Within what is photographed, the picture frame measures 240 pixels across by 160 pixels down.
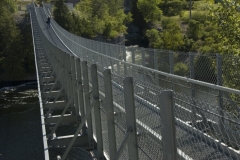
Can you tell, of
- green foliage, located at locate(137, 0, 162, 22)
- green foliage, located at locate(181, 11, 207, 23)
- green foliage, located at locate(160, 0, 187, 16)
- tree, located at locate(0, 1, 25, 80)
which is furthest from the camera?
green foliage, located at locate(160, 0, 187, 16)

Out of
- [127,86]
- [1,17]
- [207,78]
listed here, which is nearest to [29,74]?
[1,17]

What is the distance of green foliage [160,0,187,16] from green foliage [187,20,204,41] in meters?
16.7

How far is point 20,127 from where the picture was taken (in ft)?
89.0

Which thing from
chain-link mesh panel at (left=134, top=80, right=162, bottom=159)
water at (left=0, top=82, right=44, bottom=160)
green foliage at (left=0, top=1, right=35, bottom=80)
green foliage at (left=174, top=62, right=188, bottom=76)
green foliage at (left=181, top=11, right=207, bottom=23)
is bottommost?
water at (left=0, top=82, right=44, bottom=160)

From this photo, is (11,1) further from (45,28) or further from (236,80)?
(236,80)

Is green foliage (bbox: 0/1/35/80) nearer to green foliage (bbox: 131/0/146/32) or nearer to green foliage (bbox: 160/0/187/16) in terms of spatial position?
green foliage (bbox: 131/0/146/32)

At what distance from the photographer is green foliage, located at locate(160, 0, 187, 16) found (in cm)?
7162

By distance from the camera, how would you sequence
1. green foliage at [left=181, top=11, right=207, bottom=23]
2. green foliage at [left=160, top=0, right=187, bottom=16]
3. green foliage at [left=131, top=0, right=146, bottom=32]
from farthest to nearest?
green foliage at [left=160, top=0, right=187, bottom=16] → green foliage at [left=131, top=0, right=146, bottom=32] → green foliage at [left=181, top=11, right=207, bottom=23]

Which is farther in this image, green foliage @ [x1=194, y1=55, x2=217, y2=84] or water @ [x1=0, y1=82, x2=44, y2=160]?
water @ [x1=0, y1=82, x2=44, y2=160]

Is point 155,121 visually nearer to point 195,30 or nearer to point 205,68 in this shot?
point 205,68

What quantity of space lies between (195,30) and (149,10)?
43.5ft

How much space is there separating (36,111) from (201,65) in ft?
77.7

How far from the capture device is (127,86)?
412 cm

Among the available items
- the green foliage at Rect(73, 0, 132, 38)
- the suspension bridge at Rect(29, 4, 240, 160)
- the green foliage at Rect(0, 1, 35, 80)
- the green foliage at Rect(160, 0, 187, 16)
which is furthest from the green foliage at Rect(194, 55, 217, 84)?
the green foliage at Rect(160, 0, 187, 16)
